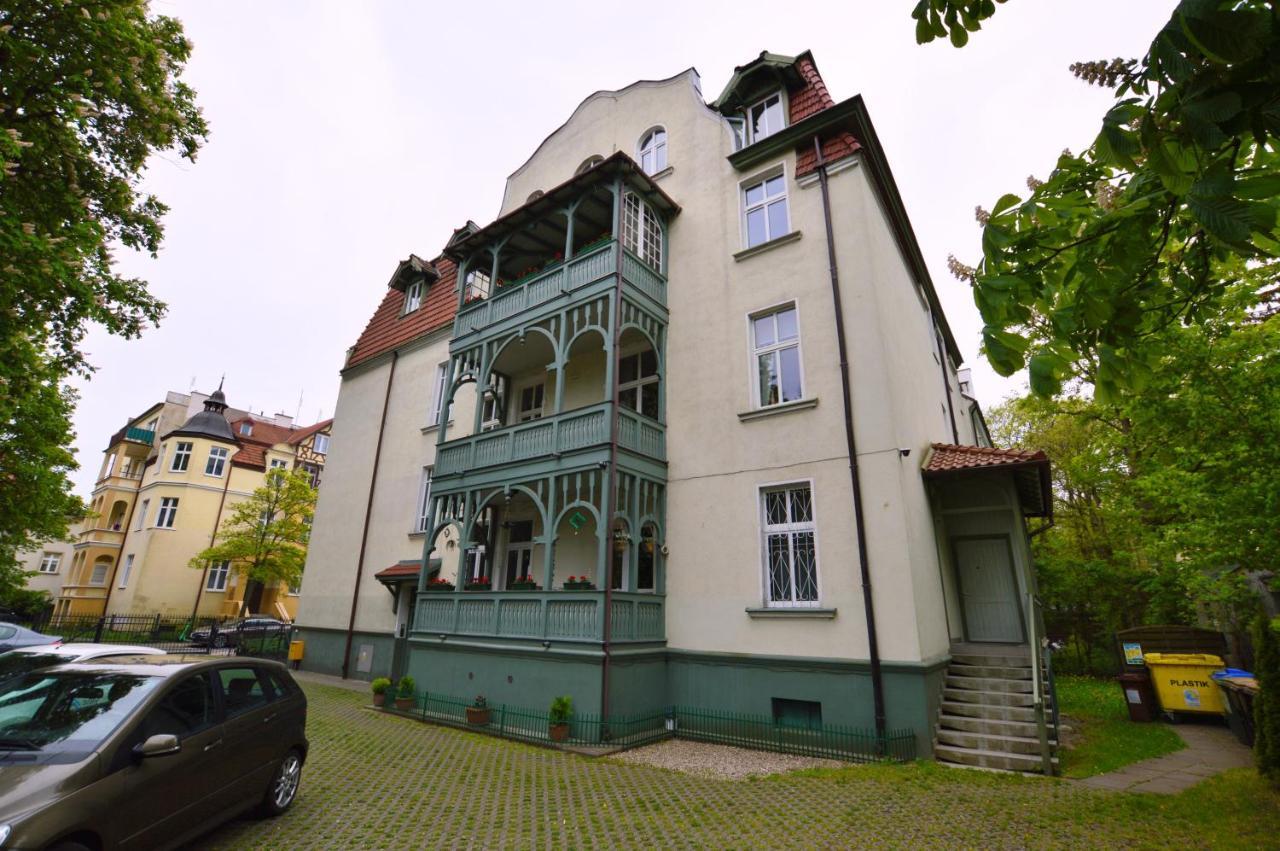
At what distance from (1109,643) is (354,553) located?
24725mm

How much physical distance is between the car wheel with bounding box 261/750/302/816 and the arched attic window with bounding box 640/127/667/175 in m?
14.7

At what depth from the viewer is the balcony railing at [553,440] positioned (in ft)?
38.9

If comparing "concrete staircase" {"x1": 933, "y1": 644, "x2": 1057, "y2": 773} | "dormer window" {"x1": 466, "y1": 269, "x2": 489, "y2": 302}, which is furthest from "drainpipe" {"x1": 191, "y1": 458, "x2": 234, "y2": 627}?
"concrete staircase" {"x1": 933, "y1": 644, "x2": 1057, "y2": 773}

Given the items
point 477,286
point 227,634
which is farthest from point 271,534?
point 477,286

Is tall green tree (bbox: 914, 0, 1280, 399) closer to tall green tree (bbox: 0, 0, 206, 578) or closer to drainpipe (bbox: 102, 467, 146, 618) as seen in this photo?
tall green tree (bbox: 0, 0, 206, 578)

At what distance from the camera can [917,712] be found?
8.93 m

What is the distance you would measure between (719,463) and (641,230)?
6.10 metres

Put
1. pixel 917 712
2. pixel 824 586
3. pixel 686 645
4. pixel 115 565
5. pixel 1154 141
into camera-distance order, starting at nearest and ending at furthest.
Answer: pixel 1154 141 < pixel 917 712 < pixel 824 586 < pixel 686 645 < pixel 115 565

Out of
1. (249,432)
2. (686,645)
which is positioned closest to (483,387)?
(686,645)

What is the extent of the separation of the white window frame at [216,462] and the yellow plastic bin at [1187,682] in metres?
44.7

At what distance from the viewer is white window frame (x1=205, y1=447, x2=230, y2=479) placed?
120ft

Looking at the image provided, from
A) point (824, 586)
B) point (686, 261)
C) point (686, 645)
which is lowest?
point (686, 645)

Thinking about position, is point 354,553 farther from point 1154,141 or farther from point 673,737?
point 1154,141

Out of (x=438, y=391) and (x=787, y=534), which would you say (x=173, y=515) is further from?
(x=787, y=534)
